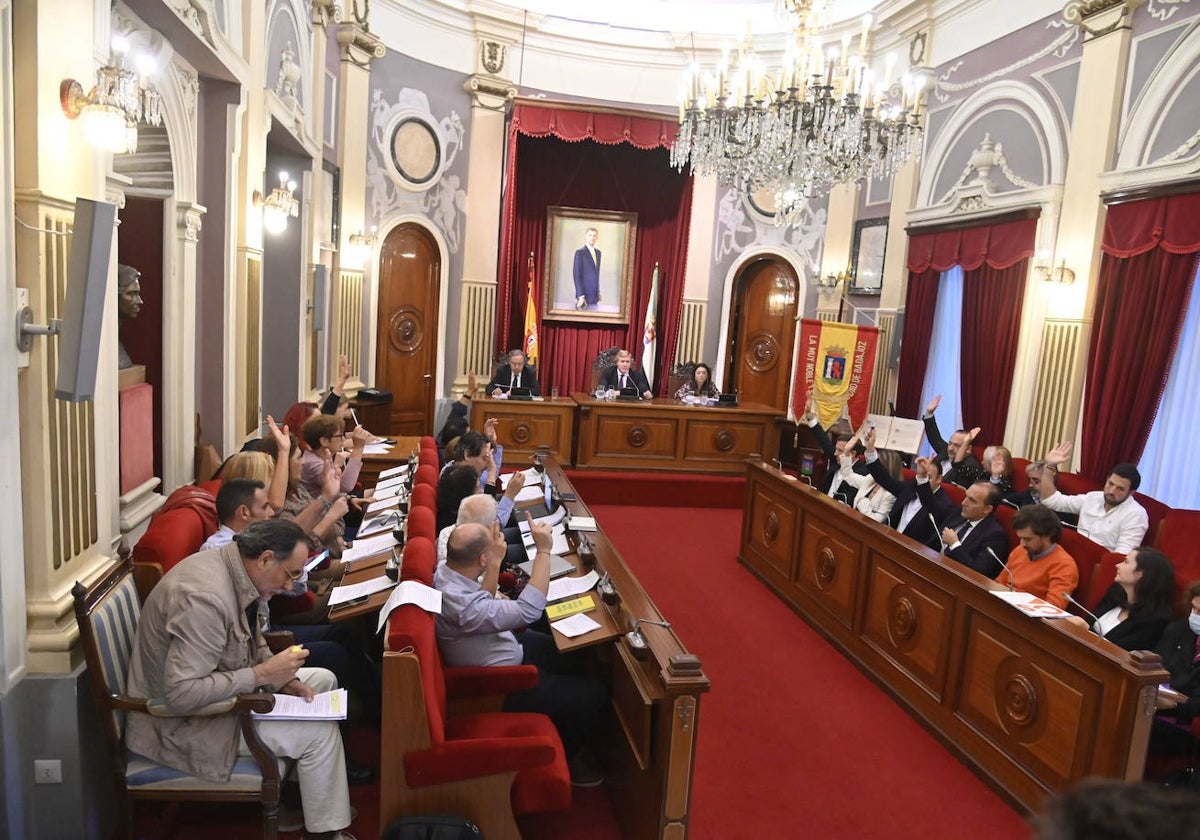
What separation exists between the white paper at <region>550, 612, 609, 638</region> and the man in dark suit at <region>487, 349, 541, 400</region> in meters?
5.22

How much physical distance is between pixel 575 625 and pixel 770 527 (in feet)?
10.4

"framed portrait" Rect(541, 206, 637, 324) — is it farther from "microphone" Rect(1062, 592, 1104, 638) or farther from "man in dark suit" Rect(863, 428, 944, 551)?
"microphone" Rect(1062, 592, 1104, 638)

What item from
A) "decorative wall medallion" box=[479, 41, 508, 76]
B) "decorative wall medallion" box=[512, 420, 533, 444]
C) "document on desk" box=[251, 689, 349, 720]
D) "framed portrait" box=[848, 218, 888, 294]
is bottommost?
"document on desk" box=[251, 689, 349, 720]

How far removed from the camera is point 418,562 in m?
3.06

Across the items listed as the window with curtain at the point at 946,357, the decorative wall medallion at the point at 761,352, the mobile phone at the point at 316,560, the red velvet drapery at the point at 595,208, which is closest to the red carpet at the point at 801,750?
the mobile phone at the point at 316,560

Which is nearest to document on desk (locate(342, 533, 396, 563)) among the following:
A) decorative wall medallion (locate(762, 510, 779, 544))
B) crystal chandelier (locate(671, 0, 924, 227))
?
decorative wall medallion (locate(762, 510, 779, 544))

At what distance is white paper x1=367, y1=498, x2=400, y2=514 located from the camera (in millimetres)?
4871

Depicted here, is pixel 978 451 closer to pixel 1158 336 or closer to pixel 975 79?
pixel 1158 336

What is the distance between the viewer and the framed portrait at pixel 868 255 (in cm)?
912

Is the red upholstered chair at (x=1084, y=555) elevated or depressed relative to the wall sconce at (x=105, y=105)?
depressed

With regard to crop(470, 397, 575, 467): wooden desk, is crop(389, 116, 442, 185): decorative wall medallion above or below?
above

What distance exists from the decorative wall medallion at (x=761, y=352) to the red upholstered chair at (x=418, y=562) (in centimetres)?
787

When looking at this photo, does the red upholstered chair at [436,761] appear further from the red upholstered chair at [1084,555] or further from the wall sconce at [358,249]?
the wall sconce at [358,249]

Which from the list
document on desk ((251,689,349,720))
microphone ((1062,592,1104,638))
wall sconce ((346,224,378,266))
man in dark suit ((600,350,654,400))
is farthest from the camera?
man in dark suit ((600,350,654,400))
